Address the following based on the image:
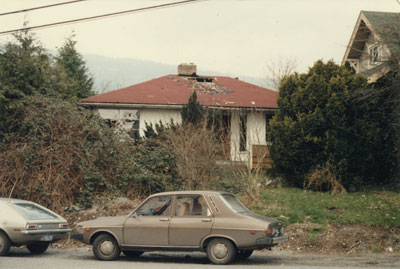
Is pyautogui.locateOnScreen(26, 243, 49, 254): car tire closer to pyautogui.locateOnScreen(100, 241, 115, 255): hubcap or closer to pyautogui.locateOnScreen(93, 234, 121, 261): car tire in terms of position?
pyautogui.locateOnScreen(93, 234, 121, 261): car tire

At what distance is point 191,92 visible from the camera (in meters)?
27.5

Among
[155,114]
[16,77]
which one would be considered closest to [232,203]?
[16,77]

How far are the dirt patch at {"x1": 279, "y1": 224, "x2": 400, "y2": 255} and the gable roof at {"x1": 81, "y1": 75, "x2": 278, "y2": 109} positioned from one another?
10742 millimetres

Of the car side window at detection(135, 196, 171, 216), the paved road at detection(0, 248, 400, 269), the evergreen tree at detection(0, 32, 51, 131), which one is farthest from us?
the evergreen tree at detection(0, 32, 51, 131)

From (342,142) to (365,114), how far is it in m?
1.38

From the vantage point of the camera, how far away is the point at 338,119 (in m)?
18.8

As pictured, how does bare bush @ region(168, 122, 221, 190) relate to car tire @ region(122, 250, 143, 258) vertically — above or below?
above

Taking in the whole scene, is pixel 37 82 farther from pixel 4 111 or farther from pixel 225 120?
pixel 225 120

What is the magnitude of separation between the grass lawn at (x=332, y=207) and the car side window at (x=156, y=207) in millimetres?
4511

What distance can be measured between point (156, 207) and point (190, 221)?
3.20 feet

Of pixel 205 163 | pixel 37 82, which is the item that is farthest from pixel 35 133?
pixel 205 163

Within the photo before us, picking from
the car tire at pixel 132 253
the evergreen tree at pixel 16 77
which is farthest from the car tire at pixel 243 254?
the evergreen tree at pixel 16 77

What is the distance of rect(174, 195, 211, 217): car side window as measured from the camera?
12359 millimetres

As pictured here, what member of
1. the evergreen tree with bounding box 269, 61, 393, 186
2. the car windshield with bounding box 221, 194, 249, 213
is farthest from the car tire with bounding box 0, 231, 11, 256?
the evergreen tree with bounding box 269, 61, 393, 186
